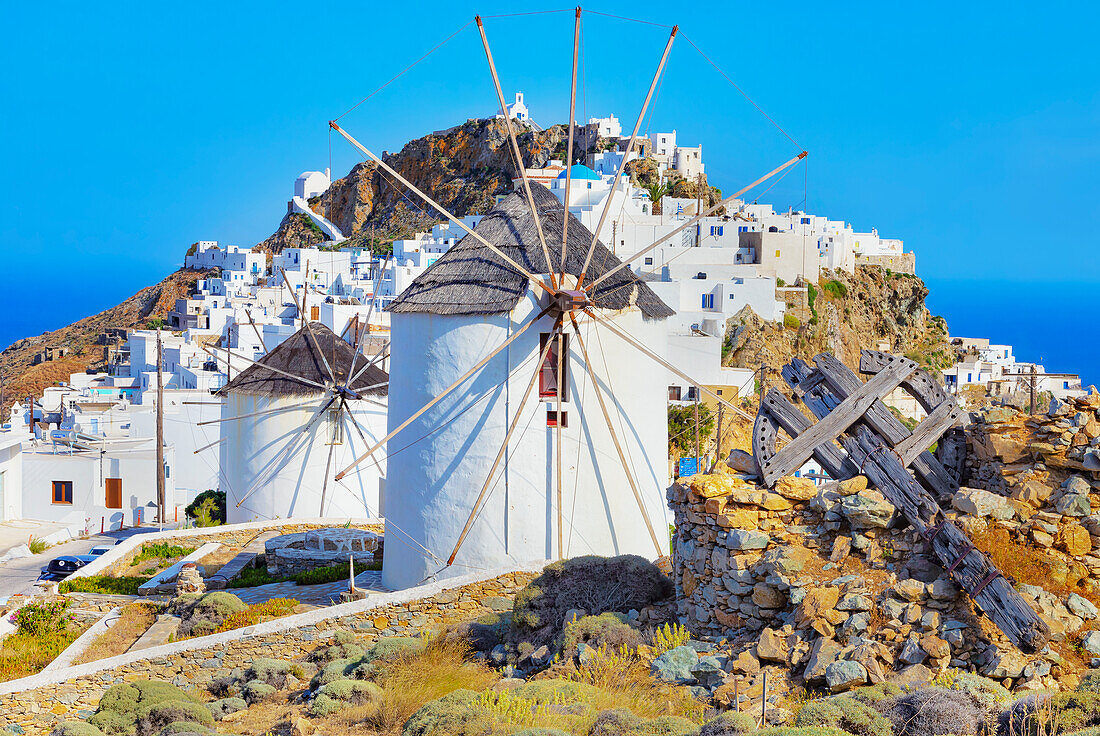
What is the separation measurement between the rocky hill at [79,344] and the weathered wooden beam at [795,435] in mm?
63691

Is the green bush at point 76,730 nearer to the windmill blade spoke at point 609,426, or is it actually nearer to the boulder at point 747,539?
the boulder at point 747,539

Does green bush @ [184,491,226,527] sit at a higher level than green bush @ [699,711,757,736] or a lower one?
lower

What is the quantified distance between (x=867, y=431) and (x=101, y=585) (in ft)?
45.0

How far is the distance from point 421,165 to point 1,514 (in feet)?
304

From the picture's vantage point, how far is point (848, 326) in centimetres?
6275

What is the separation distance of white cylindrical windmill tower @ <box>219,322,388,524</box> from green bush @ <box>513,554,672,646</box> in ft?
46.5

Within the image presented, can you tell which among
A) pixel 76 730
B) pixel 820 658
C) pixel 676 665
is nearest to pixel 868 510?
pixel 820 658

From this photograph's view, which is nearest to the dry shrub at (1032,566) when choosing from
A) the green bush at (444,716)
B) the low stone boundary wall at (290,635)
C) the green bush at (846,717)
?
the green bush at (846,717)

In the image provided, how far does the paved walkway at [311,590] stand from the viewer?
15.5 metres

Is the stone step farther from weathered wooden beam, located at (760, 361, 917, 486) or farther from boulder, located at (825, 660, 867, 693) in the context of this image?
boulder, located at (825, 660, 867, 693)

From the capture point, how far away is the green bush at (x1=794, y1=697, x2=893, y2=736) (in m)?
6.69

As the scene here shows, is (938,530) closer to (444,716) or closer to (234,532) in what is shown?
(444,716)

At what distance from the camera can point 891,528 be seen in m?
8.73

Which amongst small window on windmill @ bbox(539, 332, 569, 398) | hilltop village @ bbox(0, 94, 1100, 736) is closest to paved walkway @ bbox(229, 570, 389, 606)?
hilltop village @ bbox(0, 94, 1100, 736)
